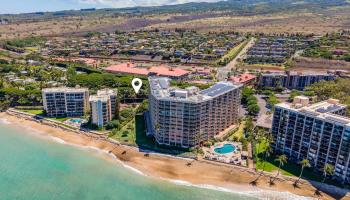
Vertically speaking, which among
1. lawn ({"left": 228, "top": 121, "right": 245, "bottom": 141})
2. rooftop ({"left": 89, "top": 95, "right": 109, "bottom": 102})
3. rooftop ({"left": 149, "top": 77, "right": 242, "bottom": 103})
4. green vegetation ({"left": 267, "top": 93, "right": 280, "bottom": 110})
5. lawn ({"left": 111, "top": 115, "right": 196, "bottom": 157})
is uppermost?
rooftop ({"left": 149, "top": 77, "right": 242, "bottom": 103})

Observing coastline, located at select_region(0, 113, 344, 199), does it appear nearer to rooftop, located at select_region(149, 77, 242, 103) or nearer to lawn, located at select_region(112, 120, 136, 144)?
lawn, located at select_region(112, 120, 136, 144)

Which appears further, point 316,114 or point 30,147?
point 30,147

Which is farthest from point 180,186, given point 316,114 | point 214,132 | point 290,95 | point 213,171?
point 290,95

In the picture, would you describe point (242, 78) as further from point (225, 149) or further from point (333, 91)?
point (225, 149)

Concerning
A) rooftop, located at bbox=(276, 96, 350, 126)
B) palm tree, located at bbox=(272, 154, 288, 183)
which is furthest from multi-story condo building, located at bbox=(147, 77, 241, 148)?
palm tree, located at bbox=(272, 154, 288, 183)

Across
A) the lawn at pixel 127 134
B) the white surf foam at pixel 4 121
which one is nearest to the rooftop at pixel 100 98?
the lawn at pixel 127 134

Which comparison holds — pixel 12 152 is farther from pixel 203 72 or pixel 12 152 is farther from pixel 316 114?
pixel 203 72
